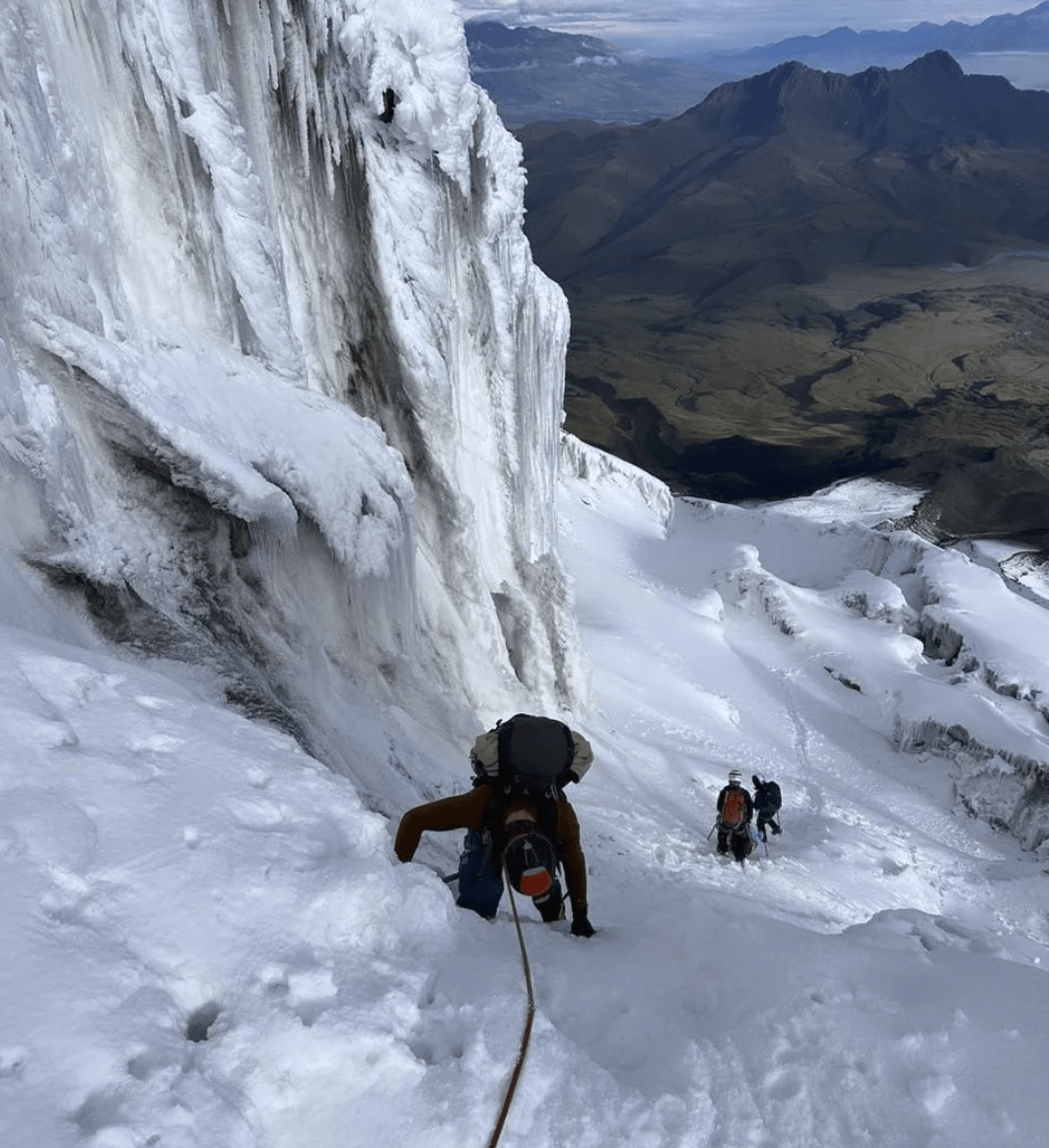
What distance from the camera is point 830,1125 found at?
3.60 meters

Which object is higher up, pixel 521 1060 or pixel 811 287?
pixel 521 1060

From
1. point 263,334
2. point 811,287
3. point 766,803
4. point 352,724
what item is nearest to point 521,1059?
point 352,724

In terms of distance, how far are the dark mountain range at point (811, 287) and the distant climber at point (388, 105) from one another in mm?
52138

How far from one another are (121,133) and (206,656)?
5.89 m

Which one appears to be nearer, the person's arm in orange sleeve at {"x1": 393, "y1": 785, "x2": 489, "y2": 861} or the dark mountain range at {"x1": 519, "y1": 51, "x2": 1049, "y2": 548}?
the person's arm in orange sleeve at {"x1": 393, "y1": 785, "x2": 489, "y2": 861}

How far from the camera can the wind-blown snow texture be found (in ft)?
11.0

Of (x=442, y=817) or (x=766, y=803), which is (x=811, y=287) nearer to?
(x=766, y=803)

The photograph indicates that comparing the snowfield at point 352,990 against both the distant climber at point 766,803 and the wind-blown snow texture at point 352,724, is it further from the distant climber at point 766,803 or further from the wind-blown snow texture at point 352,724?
the distant climber at point 766,803

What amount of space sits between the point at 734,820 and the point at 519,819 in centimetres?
816

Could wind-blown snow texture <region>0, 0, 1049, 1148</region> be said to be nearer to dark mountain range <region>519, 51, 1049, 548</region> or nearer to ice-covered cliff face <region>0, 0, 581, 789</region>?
ice-covered cliff face <region>0, 0, 581, 789</region>

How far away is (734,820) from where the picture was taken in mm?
12047

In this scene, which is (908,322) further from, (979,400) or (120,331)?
(120,331)

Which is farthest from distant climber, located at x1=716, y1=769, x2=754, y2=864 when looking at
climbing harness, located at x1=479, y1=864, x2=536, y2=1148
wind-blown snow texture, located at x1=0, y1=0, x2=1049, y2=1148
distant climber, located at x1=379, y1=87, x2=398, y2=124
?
distant climber, located at x1=379, y1=87, x2=398, y2=124

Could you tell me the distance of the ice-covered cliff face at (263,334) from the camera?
7.55 metres
